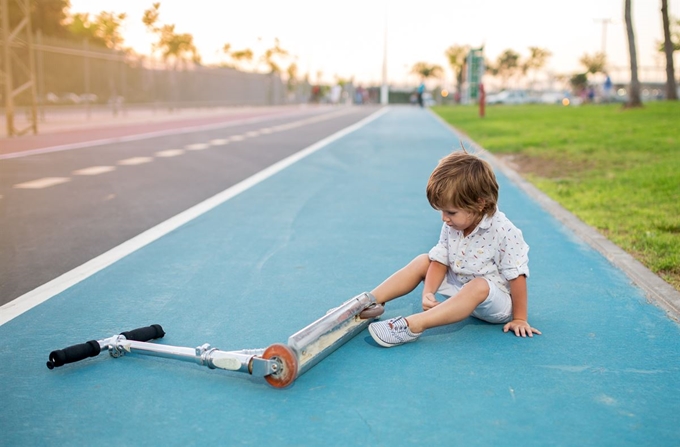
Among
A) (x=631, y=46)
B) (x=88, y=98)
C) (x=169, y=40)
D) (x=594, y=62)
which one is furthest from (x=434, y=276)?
(x=594, y=62)

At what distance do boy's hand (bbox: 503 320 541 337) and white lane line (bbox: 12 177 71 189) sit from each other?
7218mm

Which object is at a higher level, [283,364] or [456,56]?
[456,56]

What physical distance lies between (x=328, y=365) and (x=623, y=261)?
9.81 ft

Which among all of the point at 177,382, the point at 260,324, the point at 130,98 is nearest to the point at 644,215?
the point at 260,324

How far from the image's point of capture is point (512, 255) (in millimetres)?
3883

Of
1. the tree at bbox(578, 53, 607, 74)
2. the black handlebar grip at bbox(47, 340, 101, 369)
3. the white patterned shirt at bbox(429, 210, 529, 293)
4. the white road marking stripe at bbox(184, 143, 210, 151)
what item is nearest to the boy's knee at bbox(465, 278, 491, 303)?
the white patterned shirt at bbox(429, 210, 529, 293)

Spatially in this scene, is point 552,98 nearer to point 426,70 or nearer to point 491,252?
point 426,70

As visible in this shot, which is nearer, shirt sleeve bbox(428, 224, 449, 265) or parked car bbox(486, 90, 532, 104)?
shirt sleeve bbox(428, 224, 449, 265)

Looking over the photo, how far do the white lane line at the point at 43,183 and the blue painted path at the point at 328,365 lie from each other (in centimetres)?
411

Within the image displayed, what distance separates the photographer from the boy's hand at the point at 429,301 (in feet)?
12.8

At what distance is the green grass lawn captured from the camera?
6.15 m

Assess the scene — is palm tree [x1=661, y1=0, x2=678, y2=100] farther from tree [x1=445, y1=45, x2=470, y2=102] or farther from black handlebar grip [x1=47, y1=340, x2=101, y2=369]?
tree [x1=445, y1=45, x2=470, y2=102]

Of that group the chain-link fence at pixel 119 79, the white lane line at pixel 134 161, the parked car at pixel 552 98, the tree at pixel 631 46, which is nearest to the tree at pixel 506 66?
the parked car at pixel 552 98

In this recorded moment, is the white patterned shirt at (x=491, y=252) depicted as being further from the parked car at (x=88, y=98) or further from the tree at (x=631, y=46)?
the parked car at (x=88, y=98)
